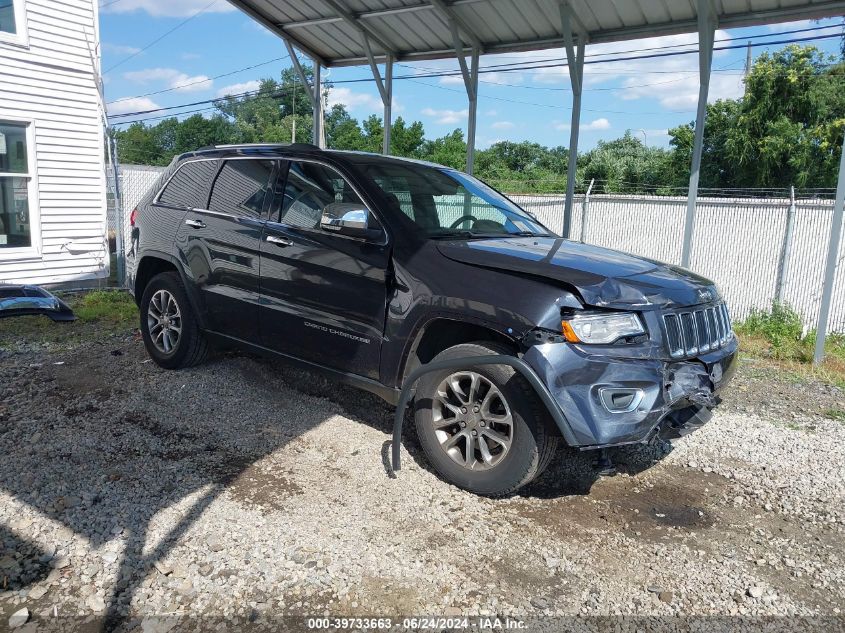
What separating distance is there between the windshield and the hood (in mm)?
292

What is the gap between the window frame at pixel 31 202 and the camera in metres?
10.8

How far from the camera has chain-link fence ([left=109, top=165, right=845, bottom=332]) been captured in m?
10.6

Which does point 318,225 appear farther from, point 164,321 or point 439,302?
point 164,321

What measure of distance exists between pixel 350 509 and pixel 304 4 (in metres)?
8.32

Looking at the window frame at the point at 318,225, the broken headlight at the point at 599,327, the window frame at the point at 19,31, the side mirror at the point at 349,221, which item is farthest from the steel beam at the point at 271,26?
the broken headlight at the point at 599,327

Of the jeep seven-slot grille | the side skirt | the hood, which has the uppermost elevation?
the hood

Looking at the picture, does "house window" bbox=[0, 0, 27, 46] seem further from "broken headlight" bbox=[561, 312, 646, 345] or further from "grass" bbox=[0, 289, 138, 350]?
"broken headlight" bbox=[561, 312, 646, 345]

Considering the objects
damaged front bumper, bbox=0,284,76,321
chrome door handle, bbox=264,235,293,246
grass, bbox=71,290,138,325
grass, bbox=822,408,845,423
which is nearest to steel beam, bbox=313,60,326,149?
grass, bbox=71,290,138,325

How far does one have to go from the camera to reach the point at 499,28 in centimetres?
935

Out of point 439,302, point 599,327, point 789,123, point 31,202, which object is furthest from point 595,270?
point 789,123

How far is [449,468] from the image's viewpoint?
388cm

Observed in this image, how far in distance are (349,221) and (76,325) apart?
5672 mm

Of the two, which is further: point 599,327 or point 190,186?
point 190,186

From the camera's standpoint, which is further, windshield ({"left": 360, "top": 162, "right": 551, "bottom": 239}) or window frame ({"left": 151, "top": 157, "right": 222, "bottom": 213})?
window frame ({"left": 151, "top": 157, "right": 222, "bottom": 213})
